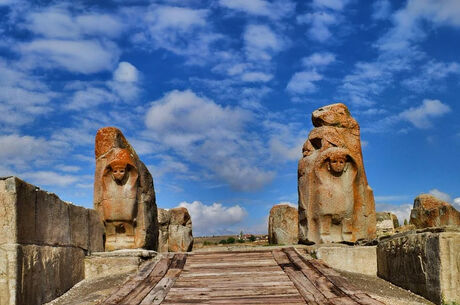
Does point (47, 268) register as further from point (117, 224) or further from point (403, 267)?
point (403, 267)

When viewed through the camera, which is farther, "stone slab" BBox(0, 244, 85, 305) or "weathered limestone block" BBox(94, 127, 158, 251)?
"weathered limestone block" BBox(94, 127, 158, 251)

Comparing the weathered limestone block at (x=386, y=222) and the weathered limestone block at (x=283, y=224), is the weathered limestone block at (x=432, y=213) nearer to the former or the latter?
the weathered limestone block at (x=386, y=222)

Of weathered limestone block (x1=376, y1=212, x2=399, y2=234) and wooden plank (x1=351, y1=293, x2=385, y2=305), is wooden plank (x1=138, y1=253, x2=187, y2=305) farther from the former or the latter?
weathered limestone block (x1=376, y1=212, x2=399, y2=234)

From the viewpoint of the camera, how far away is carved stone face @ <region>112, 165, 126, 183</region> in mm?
11133

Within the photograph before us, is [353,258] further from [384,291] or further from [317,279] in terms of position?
[317,279]

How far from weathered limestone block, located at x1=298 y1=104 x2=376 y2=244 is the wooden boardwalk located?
2.57 meters

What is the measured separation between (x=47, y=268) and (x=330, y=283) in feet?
11.9

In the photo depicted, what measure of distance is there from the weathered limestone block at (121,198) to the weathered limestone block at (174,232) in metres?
6.56

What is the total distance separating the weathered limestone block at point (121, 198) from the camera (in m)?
11.0

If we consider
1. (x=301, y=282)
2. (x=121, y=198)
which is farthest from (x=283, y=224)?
(x=301, y=282)

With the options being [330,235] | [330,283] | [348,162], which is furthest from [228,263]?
[348,162]

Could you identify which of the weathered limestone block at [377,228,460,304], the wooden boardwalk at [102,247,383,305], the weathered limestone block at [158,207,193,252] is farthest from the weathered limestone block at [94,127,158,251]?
the weathered limestone block at [158,207,193,252]

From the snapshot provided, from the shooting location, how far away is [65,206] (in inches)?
314

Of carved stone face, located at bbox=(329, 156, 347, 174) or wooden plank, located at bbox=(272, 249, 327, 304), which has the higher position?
carved stone face, located at bbox=(329, 156, 347, 174)
